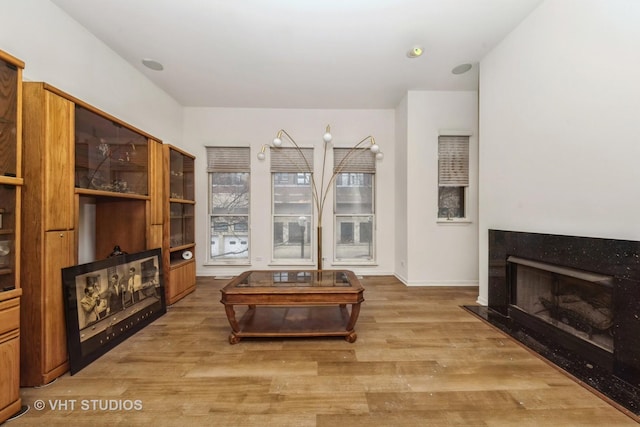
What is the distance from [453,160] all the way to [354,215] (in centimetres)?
182

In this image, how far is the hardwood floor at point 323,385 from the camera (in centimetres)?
142

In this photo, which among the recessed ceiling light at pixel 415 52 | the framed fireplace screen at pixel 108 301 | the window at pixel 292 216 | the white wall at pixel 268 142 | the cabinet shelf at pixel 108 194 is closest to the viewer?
the framed fireplace screen at pixel 108 301

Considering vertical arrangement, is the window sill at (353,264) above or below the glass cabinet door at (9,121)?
below

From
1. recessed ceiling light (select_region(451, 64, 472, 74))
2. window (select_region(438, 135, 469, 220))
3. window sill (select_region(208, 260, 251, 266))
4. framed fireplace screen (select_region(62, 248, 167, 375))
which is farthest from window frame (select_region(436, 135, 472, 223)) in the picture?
framed fireplace screen (select_region(62, 248, 167, 375))

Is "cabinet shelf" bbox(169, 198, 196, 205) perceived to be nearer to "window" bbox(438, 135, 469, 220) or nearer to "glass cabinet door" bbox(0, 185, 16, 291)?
"glass cabinet door" bbox(0, 185, 16, 291)

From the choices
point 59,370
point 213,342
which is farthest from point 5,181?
point 213,342

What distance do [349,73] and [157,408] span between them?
3761 millimetres

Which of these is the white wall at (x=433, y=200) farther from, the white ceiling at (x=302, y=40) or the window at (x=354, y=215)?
the window at (x=354, y=215)

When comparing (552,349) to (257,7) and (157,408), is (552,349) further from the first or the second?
(257,7)

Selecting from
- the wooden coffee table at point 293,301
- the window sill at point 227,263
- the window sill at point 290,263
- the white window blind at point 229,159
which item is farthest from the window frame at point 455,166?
the window sill at point 227,263

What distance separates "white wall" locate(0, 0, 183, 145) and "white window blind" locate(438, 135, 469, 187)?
14.3ft

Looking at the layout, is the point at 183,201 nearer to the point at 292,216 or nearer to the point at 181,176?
the point at 181,176

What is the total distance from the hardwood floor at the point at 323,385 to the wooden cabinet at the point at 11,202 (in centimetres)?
36

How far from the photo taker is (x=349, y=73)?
331cm
